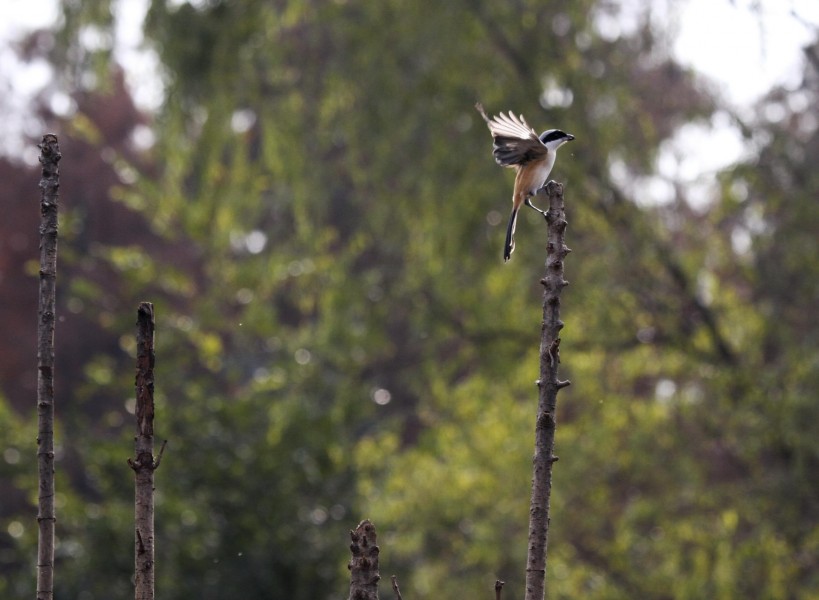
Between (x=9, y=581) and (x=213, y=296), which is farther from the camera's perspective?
(x=213, y=296)

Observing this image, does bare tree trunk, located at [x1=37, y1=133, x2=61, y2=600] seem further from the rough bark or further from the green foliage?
the green foliage

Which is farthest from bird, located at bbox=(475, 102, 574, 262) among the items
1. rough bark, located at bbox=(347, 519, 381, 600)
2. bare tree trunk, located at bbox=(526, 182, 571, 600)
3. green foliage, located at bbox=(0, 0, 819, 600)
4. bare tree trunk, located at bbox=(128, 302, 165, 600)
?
green foliage, located at bbox=(0, 0, 819, 600)

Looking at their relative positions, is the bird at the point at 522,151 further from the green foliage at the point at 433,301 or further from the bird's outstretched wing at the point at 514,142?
the green foliage at the point at 433,301

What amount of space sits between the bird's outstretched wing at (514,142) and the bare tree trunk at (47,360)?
4.46ft

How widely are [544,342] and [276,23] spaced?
24.4 feet

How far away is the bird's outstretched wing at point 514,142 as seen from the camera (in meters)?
3.02

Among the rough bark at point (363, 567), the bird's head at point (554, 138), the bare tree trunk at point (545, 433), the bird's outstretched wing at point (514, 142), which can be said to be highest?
the bird's head at point (554, 138)

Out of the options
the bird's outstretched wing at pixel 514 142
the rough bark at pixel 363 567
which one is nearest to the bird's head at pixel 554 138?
the bird's outstretched wing at pixel 514 142

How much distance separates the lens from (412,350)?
9.67 metres

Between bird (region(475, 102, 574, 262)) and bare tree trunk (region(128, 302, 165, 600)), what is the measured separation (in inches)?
50.8

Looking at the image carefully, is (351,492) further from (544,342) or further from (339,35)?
(544,342)

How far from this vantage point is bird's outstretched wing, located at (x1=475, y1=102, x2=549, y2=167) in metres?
3.02

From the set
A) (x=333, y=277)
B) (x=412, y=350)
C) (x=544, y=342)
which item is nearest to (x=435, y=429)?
(x=412, y=350)

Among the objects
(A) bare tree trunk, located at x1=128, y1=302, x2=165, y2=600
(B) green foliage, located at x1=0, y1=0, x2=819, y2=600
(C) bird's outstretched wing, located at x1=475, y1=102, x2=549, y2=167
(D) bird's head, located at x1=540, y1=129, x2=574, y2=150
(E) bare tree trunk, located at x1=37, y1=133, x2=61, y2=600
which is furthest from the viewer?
(B) green foliage, located at x1=0, y1=0, x2=819, y2=600
